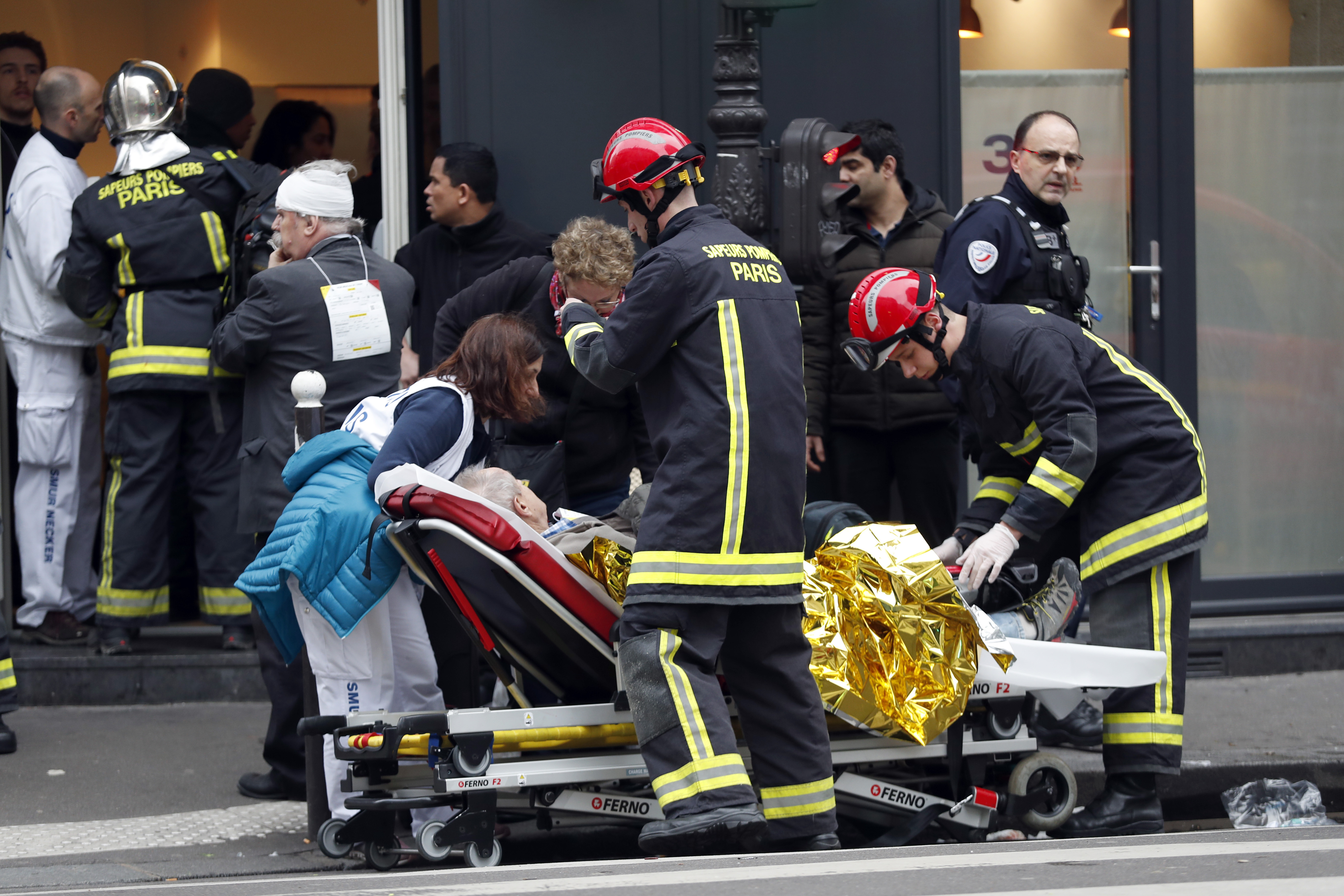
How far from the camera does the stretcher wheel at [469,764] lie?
4156 millimetres

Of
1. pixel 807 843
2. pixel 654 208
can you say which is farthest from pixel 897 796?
pixel 654 208

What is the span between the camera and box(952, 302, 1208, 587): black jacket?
15.4 ft

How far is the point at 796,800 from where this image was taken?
4.27m

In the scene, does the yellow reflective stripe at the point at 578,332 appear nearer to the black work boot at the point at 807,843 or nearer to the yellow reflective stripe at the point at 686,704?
the yellow reflective stripe at the point at 686,704

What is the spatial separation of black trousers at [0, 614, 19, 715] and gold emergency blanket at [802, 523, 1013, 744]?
2.88 m

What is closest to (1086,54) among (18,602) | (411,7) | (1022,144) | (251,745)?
(1022,144)

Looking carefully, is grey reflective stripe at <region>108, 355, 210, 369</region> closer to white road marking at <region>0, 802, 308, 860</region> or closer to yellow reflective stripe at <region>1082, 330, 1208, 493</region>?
white road marking at <region>0, 802, 308, 860</region>

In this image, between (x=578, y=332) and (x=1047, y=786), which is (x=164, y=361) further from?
(x=1047, y=786)

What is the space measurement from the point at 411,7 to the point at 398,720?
395 cm

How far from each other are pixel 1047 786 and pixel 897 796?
0.53 m

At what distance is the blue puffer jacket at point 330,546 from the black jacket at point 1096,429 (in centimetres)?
173

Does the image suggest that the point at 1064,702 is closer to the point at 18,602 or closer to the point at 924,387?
the point at 924,387

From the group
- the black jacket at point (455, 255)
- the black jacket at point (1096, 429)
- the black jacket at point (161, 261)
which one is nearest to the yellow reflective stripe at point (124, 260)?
the black jacket at point (161, 261)

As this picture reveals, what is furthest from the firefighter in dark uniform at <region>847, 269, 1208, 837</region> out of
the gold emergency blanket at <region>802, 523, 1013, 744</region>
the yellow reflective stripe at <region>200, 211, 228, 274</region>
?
the yellow reflective stripe at <region>200, 211, 228, 274</region>
